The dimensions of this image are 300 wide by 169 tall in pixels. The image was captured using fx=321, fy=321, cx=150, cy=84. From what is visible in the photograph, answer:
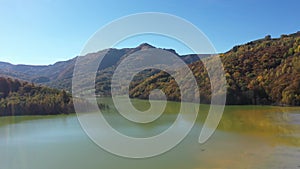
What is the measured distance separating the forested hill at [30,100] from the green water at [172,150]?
6.21 meters

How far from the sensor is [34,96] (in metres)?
21.7

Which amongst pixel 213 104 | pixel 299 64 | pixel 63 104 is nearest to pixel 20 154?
pixel 63 104

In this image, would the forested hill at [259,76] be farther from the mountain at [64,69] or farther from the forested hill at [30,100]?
the mountain at [64,69]

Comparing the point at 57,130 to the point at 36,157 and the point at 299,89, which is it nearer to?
the point at 36,157

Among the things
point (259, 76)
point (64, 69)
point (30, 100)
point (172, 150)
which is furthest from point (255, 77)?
point (64, 69)

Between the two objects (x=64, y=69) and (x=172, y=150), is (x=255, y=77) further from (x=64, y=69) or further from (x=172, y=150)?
(x=64, y=69)

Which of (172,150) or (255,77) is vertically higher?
(255,77)

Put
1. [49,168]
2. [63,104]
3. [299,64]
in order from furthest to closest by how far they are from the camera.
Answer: [299,64]
[63,104]
[49,168]

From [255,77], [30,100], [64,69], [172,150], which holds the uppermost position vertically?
[64,69]

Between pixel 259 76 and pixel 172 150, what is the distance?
1925 cm

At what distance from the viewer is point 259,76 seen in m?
26.3

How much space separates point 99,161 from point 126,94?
983 inches

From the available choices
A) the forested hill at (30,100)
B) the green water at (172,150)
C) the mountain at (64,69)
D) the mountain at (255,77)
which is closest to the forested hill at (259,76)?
the mountain at (255,77)

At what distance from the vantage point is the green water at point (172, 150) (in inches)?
303
